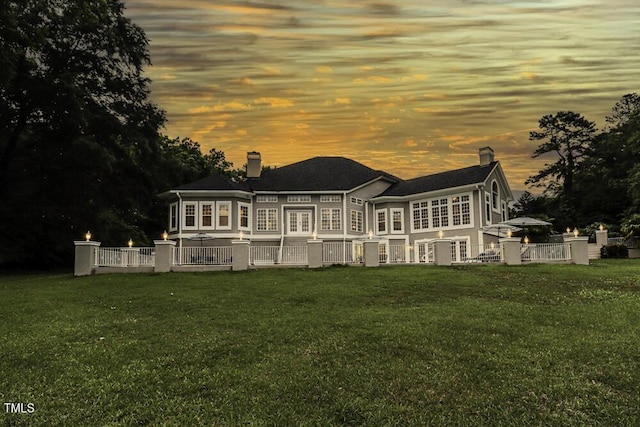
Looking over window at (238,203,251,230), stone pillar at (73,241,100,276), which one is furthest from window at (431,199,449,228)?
stone pillar at (73,241,100,276)

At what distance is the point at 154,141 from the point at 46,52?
8.24m

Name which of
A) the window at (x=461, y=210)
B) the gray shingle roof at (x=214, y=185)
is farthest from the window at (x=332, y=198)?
the window at (x=461, y=210)

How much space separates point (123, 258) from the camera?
22.2 meters

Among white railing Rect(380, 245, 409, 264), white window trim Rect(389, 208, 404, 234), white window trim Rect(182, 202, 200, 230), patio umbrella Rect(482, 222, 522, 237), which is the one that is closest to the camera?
patio umbrella Rect(482, 222, 522, 237)

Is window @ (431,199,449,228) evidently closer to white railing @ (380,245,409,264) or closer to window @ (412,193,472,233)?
window @ (412,193,472,233)

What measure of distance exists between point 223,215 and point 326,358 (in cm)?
2570

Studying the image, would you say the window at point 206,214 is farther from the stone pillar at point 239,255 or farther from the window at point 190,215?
the stone pillar at point 239,255

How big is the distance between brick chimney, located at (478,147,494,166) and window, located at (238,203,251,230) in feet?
54.0

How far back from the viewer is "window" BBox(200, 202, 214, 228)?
32.6m

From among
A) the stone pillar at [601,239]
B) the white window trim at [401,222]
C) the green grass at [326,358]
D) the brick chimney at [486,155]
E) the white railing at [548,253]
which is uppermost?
the brick chimney at [486,155]

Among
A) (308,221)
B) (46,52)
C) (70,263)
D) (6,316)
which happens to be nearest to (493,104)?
(308,221)

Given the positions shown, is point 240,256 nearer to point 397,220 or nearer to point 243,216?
point 243,216

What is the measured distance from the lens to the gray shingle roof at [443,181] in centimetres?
3061

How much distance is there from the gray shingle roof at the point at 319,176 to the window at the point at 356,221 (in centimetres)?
198
